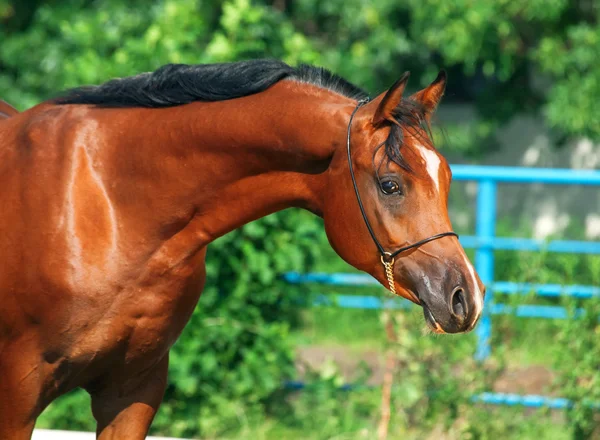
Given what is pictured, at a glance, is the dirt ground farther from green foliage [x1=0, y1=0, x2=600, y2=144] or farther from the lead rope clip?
the lead rope clip

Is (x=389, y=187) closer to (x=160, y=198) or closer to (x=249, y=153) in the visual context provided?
(x=249, y=153)

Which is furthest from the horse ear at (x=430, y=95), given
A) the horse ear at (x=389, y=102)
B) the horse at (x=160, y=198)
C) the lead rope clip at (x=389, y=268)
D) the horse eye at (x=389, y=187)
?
the lead rope clip at (x=389, y=268)

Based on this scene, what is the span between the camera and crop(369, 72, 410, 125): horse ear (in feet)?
8.79

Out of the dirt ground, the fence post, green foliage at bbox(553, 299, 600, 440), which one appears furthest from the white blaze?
the fence post

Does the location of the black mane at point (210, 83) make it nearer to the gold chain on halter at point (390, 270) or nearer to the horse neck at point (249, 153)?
the horse neck at point (249, 153)

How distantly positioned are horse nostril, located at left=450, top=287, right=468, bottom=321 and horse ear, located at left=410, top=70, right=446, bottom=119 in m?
0.60

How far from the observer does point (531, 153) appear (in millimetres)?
11141

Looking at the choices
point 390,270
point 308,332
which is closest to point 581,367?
point 390,270

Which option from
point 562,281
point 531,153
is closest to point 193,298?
point 562,281

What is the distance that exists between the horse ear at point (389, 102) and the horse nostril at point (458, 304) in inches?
21.3

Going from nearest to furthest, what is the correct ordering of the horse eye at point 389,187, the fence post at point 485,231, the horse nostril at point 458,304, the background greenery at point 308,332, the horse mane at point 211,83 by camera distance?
1. the horse nostril at point 458,304
2. the horse eye at point 389,187
3. the horse mane at point 211,83
4. the background greenery at point 308,332
5. the fence post at point 485,231

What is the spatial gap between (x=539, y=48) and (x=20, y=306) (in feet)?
18.3

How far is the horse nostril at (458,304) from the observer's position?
2.62m

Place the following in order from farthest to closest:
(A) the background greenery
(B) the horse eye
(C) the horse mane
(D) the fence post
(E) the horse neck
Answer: (D) the fence post < (A) the background greenery < (C) the horse mane < (E) the horse neck < (B) the horse eye
